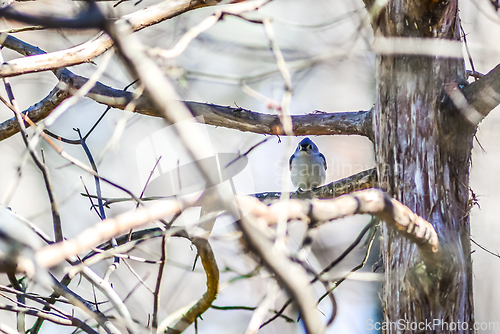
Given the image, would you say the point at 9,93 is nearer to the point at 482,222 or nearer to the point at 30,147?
the point at 30,147

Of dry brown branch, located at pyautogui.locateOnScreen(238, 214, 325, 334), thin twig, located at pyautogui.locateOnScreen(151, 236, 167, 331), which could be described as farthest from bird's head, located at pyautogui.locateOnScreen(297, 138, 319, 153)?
dry brown branch, located at pyautogui.locateOnScreen(238, 214, 325, 334)

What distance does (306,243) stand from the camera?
3.68ft

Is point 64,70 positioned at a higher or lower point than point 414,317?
higher

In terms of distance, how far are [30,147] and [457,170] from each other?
1557 millimetres

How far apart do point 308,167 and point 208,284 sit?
2857mm

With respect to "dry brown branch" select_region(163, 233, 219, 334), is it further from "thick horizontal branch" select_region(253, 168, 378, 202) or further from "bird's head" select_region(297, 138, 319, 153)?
"bird's head" select_region(297, 138, 319, 153)

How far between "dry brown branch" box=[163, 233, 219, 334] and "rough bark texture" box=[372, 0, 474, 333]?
72 cm

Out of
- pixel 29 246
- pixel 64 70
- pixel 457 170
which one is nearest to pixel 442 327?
pixel 457 170

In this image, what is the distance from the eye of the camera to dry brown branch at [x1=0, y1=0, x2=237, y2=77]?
4.70 feet

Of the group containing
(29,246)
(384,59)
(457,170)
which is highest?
(384,59)

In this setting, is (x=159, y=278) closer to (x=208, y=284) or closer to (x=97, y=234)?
(x=208, y=284)

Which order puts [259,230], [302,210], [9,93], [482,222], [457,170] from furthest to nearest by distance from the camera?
[482,222] < [457,170] < [9,93] < [302,210] < [259,230]

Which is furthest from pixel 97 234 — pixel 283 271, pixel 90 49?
pixel 90 49

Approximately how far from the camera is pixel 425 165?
65.2 inches
